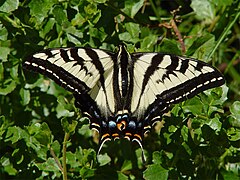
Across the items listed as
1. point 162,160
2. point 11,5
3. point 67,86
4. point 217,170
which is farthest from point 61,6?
point 217,170

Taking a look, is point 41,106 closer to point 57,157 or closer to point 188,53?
point 57,157

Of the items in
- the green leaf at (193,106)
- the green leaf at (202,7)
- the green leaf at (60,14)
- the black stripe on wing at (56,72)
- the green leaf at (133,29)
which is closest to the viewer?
the black stripe on wing at (56,72)

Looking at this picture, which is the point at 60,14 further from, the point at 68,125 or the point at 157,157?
the point at 157,157

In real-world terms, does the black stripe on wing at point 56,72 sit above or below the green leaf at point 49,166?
above

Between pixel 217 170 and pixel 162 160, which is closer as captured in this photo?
pixel 162 160

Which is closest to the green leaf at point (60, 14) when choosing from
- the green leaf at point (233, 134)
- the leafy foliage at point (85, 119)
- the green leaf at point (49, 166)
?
the leafy foliage at point (85, 119)

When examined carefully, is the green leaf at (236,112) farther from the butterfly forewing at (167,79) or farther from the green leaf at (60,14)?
the green leaf at (60,14)

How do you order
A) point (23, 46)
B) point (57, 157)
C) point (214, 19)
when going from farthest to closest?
point (214, 19), point (23, 46), point (57, 157)
